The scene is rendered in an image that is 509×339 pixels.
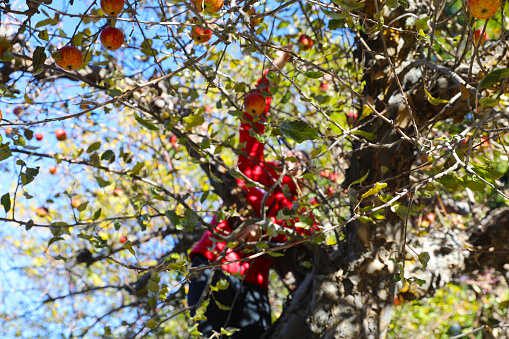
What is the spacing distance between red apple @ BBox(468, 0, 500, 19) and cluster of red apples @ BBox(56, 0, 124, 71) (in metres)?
1.05

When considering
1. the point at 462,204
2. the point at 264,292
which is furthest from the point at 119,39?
the point at 462,204

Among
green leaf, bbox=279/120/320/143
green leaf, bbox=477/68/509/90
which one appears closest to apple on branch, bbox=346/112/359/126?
green leaf, bbox=279/120/320/143

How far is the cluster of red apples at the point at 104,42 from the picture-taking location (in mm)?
1384

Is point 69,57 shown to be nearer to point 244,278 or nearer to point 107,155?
point 107,155

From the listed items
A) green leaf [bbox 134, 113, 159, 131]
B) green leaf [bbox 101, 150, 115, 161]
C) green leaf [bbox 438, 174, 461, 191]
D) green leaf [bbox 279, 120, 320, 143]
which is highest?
green leaf [bbox 101, 150, 115, 161]

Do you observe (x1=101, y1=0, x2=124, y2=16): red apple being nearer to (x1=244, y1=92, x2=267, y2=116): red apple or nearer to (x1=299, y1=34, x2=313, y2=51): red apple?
(x1=244, y1=92, x2=267, y2=116): red apple

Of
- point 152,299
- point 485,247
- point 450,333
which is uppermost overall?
point 152,299

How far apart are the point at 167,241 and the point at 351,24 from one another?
12.0ft

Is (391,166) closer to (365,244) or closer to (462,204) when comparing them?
(365,244)

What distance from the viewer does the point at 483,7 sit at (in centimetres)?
113

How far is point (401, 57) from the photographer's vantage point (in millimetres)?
2016

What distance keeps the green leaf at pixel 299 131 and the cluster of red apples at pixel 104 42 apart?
2.19 feet

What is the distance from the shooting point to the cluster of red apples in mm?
1384

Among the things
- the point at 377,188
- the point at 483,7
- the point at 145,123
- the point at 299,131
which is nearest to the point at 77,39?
the point at 145,123
